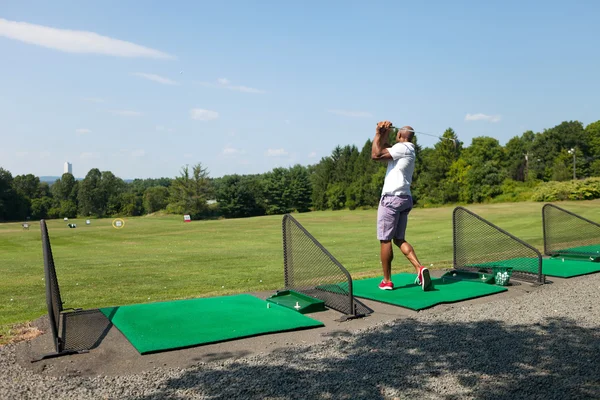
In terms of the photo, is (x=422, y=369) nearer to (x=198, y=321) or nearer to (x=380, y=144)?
(x=198, y=321)

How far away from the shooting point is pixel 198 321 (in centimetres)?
596

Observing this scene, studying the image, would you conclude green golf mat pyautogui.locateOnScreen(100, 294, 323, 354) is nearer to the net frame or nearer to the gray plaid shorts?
the net frame

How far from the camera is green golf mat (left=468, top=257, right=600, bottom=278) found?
9.20 m

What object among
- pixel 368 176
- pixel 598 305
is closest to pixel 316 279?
pixel 598 305

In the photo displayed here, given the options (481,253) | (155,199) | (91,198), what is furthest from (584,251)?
(91,198)

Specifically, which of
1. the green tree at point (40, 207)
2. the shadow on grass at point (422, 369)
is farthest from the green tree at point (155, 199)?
the shadow on grass at point (422, 369)

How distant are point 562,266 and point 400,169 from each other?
468cm

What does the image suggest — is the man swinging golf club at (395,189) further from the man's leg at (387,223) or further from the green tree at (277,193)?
the green tree at (277,193)

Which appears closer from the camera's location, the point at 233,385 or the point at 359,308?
the point at 233,385

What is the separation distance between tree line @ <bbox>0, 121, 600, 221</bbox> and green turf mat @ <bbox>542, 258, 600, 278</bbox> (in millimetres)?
58573

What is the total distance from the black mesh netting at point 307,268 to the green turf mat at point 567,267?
13.2 ft

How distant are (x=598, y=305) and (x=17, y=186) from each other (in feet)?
341

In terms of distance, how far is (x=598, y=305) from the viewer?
6.74 meters

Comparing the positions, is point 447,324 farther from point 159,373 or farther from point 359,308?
point 159,373
